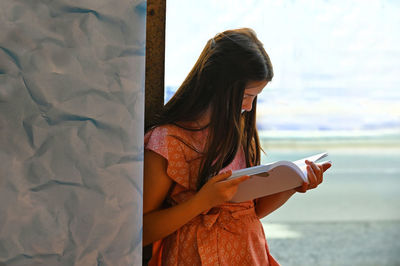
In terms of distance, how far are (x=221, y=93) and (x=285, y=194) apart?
298mm

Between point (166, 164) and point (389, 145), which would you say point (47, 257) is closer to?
point (166, 164)

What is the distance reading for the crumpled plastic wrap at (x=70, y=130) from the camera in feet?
1.79

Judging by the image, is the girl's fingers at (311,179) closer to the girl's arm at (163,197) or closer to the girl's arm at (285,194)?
the girl's arm at (285,194)

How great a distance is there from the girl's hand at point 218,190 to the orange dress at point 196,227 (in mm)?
68

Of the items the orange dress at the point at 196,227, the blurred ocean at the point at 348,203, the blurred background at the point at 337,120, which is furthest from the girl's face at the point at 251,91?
the blurred ocean at the point at 348,203

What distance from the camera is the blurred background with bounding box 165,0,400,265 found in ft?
8.46

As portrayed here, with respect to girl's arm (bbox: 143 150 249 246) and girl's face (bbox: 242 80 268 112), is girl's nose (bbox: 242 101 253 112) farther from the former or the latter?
girl's arm (bbox: 143 150 249 246)

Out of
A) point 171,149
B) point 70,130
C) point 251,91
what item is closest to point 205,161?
point 171,149

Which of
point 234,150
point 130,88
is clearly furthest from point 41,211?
point 234,150

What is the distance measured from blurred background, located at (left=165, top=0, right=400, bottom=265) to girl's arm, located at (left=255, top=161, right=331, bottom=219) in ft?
3.86

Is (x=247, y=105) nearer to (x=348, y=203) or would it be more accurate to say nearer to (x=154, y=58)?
(x=154, y=58)

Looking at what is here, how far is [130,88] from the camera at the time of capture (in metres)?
0.59

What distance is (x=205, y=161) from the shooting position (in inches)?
36.3

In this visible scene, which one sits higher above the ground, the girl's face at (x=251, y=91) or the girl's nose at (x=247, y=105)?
the girl's face at (x=251, y=91)
